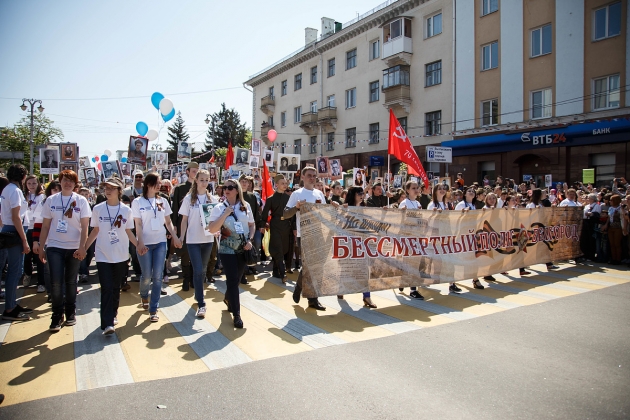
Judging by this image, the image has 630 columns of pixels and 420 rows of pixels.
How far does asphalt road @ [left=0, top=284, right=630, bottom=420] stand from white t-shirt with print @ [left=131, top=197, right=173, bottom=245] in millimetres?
2347

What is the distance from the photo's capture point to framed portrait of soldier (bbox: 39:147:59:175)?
1282cm

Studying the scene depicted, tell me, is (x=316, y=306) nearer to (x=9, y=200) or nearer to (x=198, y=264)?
(x=198, y=264)

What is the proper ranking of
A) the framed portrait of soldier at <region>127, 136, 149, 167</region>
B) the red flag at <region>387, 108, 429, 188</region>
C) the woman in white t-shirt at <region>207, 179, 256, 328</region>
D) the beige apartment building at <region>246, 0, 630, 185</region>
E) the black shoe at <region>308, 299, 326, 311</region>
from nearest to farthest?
the woman in white t-shirt at <region>207, 179, 256, 328</region>
the black shoe at <region>308, 299, 326, 311</region>
the red flag at <region>387, 108, 429, 188</region>
the framed portrait of soldier at <region>127, 136, 149, 167</region>
the beige apartment building at <region>246, 0, 630, 185</region>

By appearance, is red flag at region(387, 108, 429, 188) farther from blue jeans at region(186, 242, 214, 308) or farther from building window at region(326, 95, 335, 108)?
building window at region(326, 95, 335, 108)

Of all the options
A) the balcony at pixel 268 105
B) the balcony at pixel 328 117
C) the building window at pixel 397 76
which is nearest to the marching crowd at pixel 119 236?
the building window at pixel 397 76

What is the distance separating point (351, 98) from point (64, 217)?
34843 mm

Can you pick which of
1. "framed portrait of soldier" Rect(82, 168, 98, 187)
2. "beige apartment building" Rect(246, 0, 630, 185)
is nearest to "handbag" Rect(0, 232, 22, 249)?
"framed portrait of soldier" Rect(82, 168, 98, 187)

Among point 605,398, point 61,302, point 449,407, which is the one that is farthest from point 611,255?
point 61,302

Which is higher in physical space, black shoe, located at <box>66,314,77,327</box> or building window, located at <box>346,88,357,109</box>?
building window, located at <box>346,88,357,109</box>

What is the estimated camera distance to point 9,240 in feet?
19.0

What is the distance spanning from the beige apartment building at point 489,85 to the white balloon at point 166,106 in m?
16.7

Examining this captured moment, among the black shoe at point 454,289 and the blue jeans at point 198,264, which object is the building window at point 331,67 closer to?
the black shoe at point 454,289

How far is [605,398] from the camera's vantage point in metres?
3.64

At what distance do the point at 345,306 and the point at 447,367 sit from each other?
2.62m
